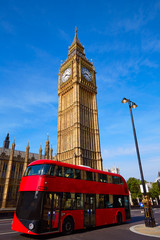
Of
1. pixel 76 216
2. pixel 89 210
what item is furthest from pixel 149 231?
pixel 76 216

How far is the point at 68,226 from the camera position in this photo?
31.0ft

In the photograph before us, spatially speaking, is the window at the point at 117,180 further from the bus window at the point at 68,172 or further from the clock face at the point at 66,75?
the clock face at the point at 66,75

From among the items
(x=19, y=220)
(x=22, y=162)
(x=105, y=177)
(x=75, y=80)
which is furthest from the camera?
(x=75, y=80)

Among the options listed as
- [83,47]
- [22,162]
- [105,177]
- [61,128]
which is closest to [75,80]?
[61,128]

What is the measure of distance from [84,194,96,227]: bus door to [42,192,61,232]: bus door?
7.82ft

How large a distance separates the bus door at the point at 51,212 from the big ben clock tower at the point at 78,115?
1153 inches

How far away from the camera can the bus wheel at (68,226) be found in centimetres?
920

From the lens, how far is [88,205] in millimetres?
10875

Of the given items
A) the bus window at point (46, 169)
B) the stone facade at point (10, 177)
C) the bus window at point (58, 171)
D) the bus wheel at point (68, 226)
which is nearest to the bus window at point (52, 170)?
the bus window at point (46, 169)

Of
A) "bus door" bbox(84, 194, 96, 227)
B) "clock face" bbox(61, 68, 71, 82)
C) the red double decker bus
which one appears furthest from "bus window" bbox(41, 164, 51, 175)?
"clock face" bbox(61, 68, 71, 82)

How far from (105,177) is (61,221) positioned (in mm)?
5183

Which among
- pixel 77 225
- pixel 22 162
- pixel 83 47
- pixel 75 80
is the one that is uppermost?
pixel 83 47

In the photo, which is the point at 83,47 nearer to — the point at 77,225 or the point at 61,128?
the point at 61,128

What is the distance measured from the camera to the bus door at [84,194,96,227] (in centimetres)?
1062
